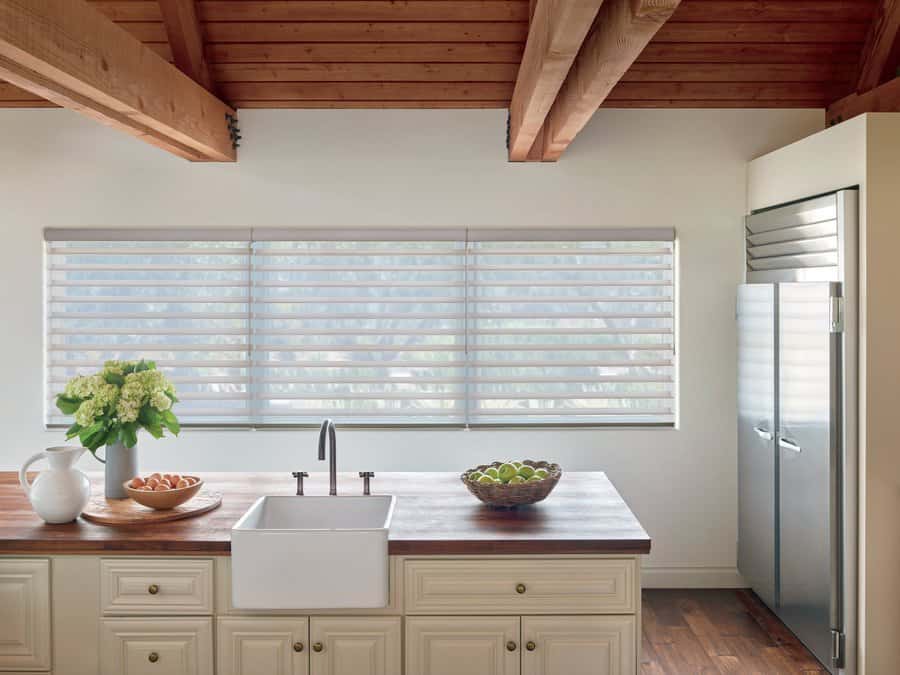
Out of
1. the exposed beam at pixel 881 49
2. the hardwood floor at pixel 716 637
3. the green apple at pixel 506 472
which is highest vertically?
the exposed beam at pixel 881 49

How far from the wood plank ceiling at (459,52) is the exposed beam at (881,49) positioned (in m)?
0.05

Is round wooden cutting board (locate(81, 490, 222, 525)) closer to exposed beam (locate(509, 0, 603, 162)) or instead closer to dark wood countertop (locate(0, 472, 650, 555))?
dark wood countertop (locate(0, 472, 650, 555))

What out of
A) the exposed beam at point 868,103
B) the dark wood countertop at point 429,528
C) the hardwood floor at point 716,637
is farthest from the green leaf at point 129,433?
the exposed beam at point 868,103

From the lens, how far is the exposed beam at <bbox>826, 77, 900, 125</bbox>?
141 inches

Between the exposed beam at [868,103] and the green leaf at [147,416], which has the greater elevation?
the exposed beam at [868,103]

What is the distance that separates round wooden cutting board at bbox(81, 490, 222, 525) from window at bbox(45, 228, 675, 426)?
135cm

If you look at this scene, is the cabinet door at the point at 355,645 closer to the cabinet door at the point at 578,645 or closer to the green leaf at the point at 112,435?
the cabinet door at the point at 578,645

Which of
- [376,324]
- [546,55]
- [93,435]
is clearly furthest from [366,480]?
[546,55]

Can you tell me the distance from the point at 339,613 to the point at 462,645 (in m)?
0.39

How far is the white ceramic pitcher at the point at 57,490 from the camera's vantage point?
8.89 feet

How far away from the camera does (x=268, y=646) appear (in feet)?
8.29

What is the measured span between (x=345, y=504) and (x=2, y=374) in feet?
7.94

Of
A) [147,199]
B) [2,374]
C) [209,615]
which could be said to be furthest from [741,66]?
[2,374]

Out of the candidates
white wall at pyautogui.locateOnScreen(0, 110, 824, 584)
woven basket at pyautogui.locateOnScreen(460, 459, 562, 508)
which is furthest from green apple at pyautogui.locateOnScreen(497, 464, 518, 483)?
white wall at pyautogui.locateOnScreen(0, 110, 824, 584)
